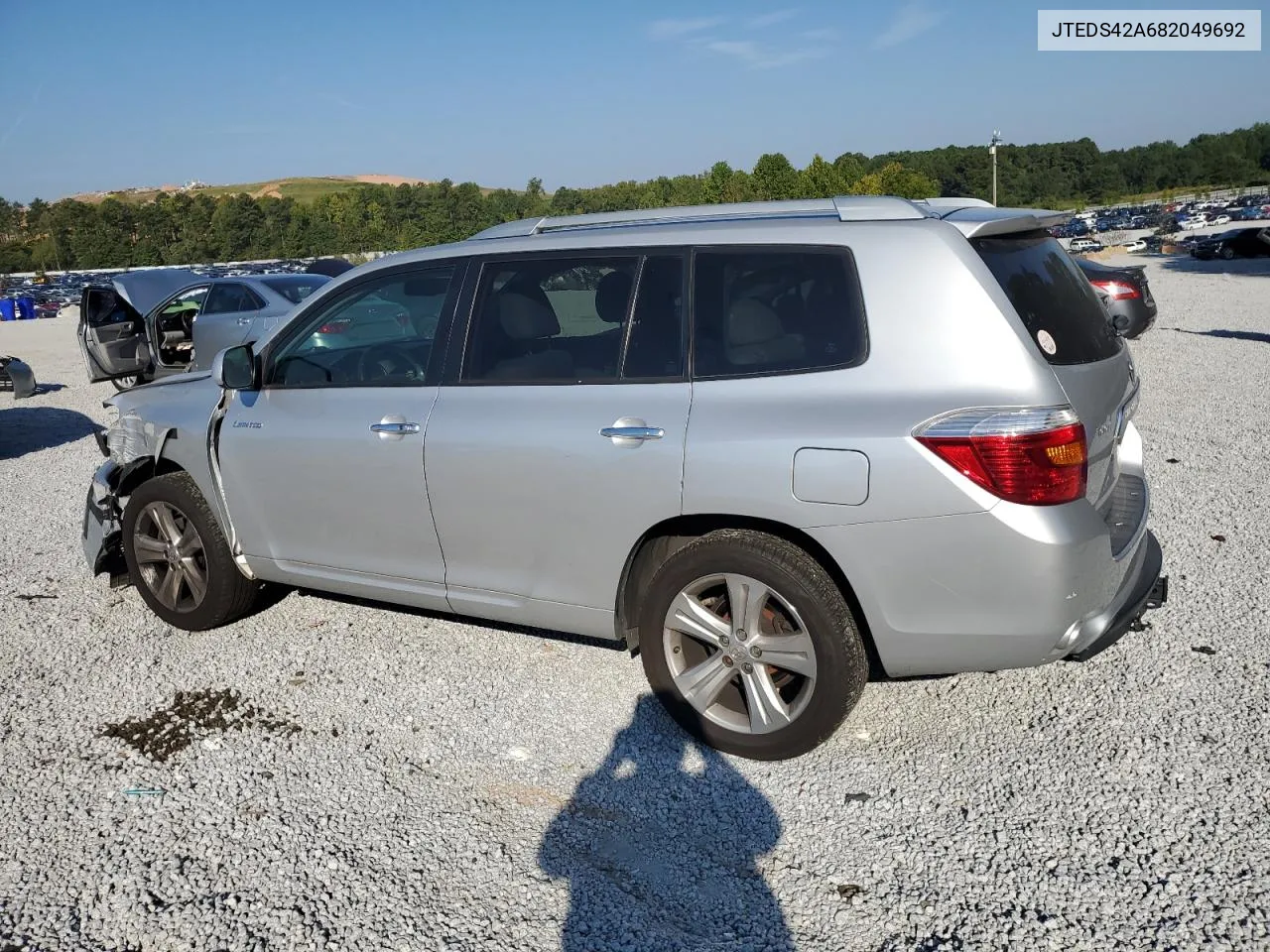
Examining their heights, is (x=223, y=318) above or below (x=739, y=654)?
above

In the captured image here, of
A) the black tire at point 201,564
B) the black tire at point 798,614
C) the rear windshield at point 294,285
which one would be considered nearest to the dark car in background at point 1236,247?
the rear windshield at point 294,285

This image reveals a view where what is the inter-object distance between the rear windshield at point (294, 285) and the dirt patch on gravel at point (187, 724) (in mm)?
10341

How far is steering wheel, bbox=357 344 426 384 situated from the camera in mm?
4191

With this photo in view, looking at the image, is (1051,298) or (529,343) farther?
(529,343)

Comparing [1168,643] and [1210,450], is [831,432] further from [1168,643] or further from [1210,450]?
[1210,450]

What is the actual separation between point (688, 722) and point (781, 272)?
5.43ft

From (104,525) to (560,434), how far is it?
3.02 meters

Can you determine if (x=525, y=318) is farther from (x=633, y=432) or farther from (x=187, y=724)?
(x=187, y=724)

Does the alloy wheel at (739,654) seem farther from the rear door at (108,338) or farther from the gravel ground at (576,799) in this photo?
the rear door at (108,338)

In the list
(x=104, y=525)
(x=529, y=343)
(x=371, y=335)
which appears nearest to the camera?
(x=529, y=343)

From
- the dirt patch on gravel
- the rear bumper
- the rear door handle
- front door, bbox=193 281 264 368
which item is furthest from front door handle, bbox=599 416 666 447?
front door, bbox=193 281 264 368

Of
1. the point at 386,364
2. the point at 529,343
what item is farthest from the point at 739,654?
the point at 386,364

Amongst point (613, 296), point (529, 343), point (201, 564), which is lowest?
point (201, 564)

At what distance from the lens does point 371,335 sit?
15.2ft
